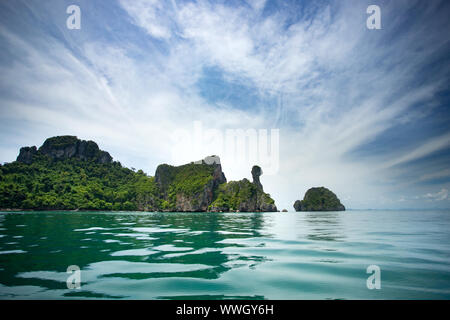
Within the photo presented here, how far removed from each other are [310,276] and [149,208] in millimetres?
170050

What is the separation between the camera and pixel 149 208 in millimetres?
161000

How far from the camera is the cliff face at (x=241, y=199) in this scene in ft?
508

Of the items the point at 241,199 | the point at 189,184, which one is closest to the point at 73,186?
the point at 189,184

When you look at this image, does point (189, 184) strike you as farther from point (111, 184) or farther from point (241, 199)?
point (111, 184)

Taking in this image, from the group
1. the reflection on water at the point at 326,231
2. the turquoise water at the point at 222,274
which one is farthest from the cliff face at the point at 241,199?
the turquoise water at the point at 222,274

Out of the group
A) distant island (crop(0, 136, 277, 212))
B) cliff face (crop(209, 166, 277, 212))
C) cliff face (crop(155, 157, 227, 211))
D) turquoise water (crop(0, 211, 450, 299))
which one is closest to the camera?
turquoise water (crop(0, 211, 450, 299))

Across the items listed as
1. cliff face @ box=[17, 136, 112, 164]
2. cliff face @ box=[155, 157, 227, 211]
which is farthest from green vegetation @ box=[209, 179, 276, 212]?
cliff face @ box=[17, 136, 112, 164]

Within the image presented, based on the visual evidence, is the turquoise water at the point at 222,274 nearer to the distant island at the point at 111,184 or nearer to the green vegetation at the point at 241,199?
the distant island at the point at 111,184

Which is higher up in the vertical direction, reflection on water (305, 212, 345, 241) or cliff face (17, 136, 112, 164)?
A: cliff face (17, 136, 112, 164)

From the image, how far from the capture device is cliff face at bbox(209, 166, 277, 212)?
15471 centimetres

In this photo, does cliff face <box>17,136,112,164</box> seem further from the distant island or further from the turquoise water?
the turquoise water

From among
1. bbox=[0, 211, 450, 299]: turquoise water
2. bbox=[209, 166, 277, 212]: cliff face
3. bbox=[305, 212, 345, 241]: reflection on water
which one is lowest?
bbox=[209, 166, 277, 212]: cliff face
